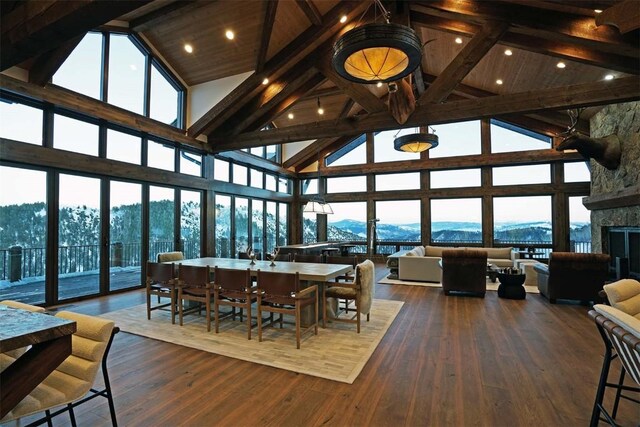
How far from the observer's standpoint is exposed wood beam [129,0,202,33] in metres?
5.31

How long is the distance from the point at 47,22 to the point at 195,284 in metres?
2.95

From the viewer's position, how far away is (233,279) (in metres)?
3.78

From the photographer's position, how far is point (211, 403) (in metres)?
2.34

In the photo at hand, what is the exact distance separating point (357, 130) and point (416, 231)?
18.4 feet

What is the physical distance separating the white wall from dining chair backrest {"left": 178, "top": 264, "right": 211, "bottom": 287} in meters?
4.59

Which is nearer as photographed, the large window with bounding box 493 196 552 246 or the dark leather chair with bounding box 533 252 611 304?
the dark leather chair with bounding box 533 252 611 304

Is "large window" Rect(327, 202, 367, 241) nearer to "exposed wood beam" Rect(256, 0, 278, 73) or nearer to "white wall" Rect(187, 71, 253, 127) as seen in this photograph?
"white wall" Rect(187, 71, 253, 127)

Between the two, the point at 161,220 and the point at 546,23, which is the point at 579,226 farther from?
the point at 161,220

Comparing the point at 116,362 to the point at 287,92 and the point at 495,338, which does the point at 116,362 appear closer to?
the point at 495,338

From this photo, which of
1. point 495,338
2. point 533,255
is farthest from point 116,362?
point 533,255

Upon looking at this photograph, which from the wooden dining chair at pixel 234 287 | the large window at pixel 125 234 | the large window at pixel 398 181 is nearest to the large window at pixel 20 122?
the large window at pixel 125 234

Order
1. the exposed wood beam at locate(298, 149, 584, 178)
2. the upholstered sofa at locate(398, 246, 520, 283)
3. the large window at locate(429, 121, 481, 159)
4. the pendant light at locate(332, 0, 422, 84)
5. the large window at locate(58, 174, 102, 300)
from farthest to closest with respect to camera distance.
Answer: the large window at locate(429, 121, 481, 159) → the exposed wood beam at locate(298, 149, 584, 178) → the upholstered sofa at locate(398, 246, 520, 283) → the large window at locate(58, 174, 102, 300) → the pendant light at locate(332, 0, 422, 84)

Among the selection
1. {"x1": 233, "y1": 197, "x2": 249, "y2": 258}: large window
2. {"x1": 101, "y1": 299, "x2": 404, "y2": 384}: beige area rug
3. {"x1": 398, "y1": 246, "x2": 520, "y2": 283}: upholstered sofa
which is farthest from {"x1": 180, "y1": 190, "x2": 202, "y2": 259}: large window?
{"x1": 398, "y1": 246, "x2": 520, "y2": 283}: upholstered sofa

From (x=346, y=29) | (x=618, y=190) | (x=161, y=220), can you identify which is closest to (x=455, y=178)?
(x=618, y=190)
